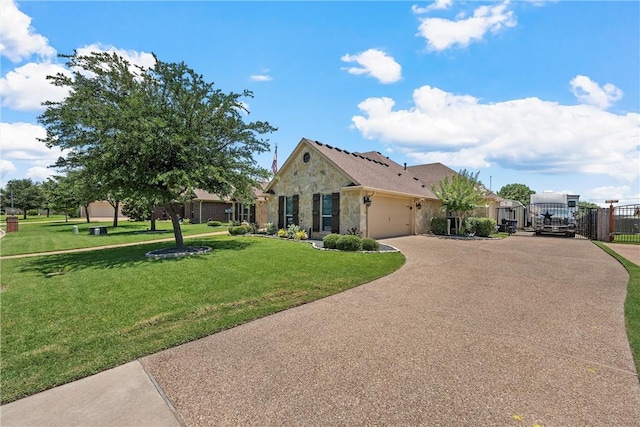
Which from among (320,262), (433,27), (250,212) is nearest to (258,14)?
(433,27)

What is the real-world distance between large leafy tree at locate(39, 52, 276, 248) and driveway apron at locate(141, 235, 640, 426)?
7.59 metres

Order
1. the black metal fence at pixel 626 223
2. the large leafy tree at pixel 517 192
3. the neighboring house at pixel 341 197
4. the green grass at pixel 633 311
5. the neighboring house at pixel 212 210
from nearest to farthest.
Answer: the green grass at pixel 633 311 → the neighboring house at pixel 341 197 → the black metal fence at pixel 626 223 → the neighboring house at pixel 212 210 → the large leafy tree at pixel 517 192

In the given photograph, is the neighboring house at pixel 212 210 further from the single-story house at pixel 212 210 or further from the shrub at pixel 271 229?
the shrub at pixel 271 229

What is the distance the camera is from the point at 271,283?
7.14 metres

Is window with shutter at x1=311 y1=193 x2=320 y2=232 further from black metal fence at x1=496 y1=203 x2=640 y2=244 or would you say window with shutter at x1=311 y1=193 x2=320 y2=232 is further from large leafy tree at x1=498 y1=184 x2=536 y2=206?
large leafy tree at x1=498 y1=184 x2=536 y2=206

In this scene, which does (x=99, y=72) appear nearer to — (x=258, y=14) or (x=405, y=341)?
(x=258, y=14)

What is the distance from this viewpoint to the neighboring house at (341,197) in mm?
16156

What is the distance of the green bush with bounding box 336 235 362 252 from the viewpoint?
39.9 feet

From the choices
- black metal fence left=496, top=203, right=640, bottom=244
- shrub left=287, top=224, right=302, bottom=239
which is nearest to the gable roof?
shrub left=287, top=224, right=302, bottom=239

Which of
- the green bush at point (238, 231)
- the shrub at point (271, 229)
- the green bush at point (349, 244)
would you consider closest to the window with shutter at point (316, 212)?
the shrub at point (271, 229)

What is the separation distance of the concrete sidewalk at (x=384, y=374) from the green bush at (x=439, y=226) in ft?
49.3

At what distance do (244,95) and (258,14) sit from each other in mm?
3448

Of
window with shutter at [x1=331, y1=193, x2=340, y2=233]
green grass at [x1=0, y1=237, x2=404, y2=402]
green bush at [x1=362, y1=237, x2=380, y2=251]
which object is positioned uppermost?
window with shutter at [x1=331, y1=193, x2=340, y2=233]

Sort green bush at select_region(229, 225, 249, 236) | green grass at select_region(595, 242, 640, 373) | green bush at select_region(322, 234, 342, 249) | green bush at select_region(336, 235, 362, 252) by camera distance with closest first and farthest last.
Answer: green grass at select_region(595, 242, 640, 373)
green bush at select_region(336, 235, 362, 252)
green bush at select_region(322, 234, 342, 249)
green bush at select_region(229, 225, 249, 236)
